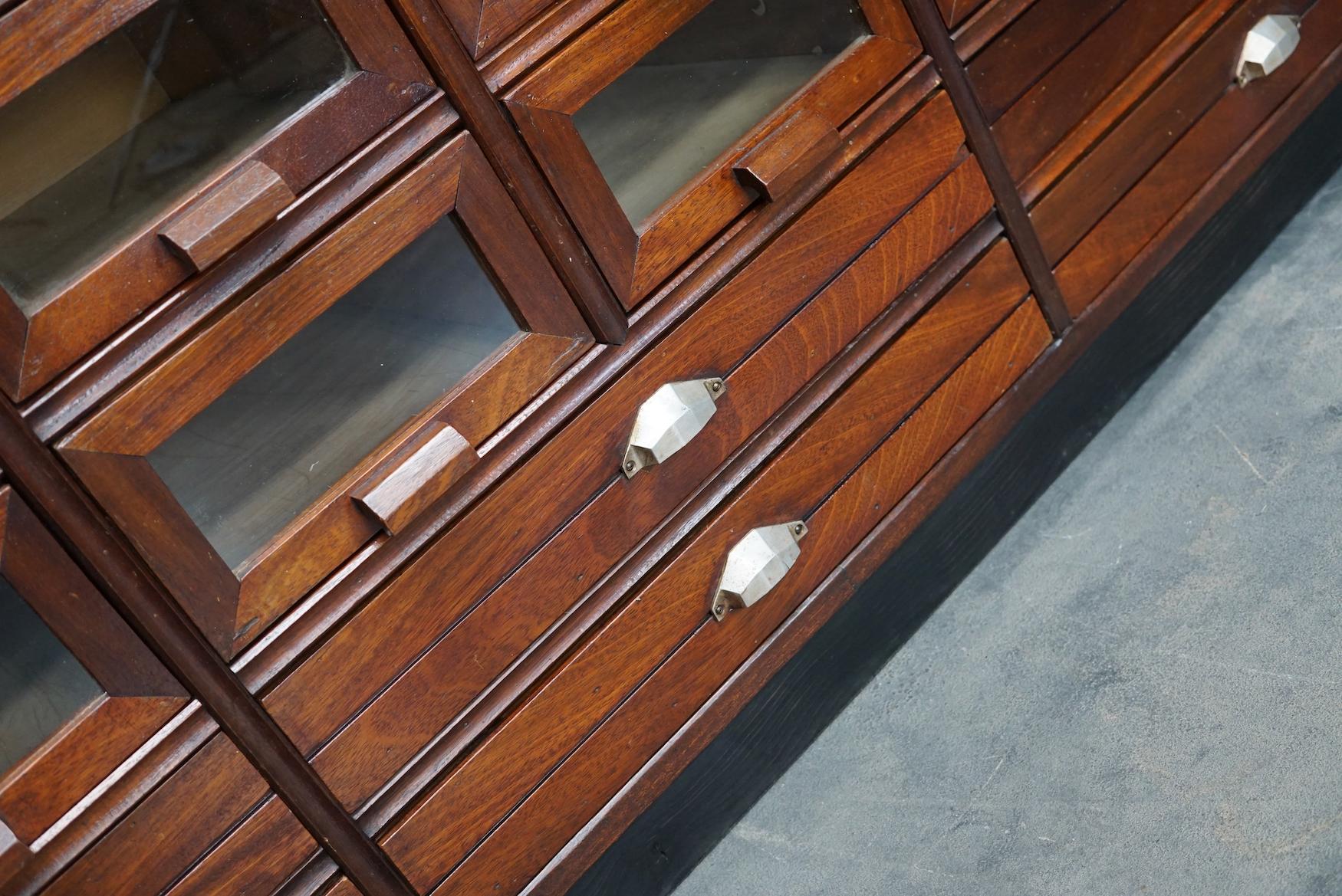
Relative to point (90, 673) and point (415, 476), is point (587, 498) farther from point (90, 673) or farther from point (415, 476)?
point (90, 673)

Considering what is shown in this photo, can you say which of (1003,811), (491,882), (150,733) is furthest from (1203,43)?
(150,733)

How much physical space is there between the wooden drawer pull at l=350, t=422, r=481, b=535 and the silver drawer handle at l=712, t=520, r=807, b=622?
0.31 m

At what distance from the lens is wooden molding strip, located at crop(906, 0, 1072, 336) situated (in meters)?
1.31

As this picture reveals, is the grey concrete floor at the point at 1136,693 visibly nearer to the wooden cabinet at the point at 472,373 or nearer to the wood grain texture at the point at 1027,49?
the wooden cabinet at the point at 472,373

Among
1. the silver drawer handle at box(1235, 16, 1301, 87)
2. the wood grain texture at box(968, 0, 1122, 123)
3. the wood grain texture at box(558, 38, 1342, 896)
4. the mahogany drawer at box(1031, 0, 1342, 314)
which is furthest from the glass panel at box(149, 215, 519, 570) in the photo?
the silver drawer handle at box(1235, 16, 1301, 87)

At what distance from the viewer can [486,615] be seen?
1.14m

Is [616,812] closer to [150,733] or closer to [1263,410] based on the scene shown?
[150,733]

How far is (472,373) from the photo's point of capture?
3.61ft

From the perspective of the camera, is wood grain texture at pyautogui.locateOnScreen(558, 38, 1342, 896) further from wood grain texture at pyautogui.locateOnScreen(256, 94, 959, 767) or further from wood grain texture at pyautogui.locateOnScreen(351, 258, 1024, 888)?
wood grain texture at pyautogui.locateOnScreen(256, 94, 959, 767)

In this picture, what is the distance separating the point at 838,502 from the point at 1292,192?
86cm

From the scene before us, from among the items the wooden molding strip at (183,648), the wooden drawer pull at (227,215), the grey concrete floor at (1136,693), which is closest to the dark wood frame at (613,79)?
the wooden drawer pull at (227,215)

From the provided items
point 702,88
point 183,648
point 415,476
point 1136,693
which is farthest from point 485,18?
point 1136,693

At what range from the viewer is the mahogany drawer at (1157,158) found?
1.48 meters

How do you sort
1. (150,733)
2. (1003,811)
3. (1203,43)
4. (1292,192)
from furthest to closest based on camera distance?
1. (1292,192)
2. (1203,43)
3. (1003,811)
4. (150,733)
